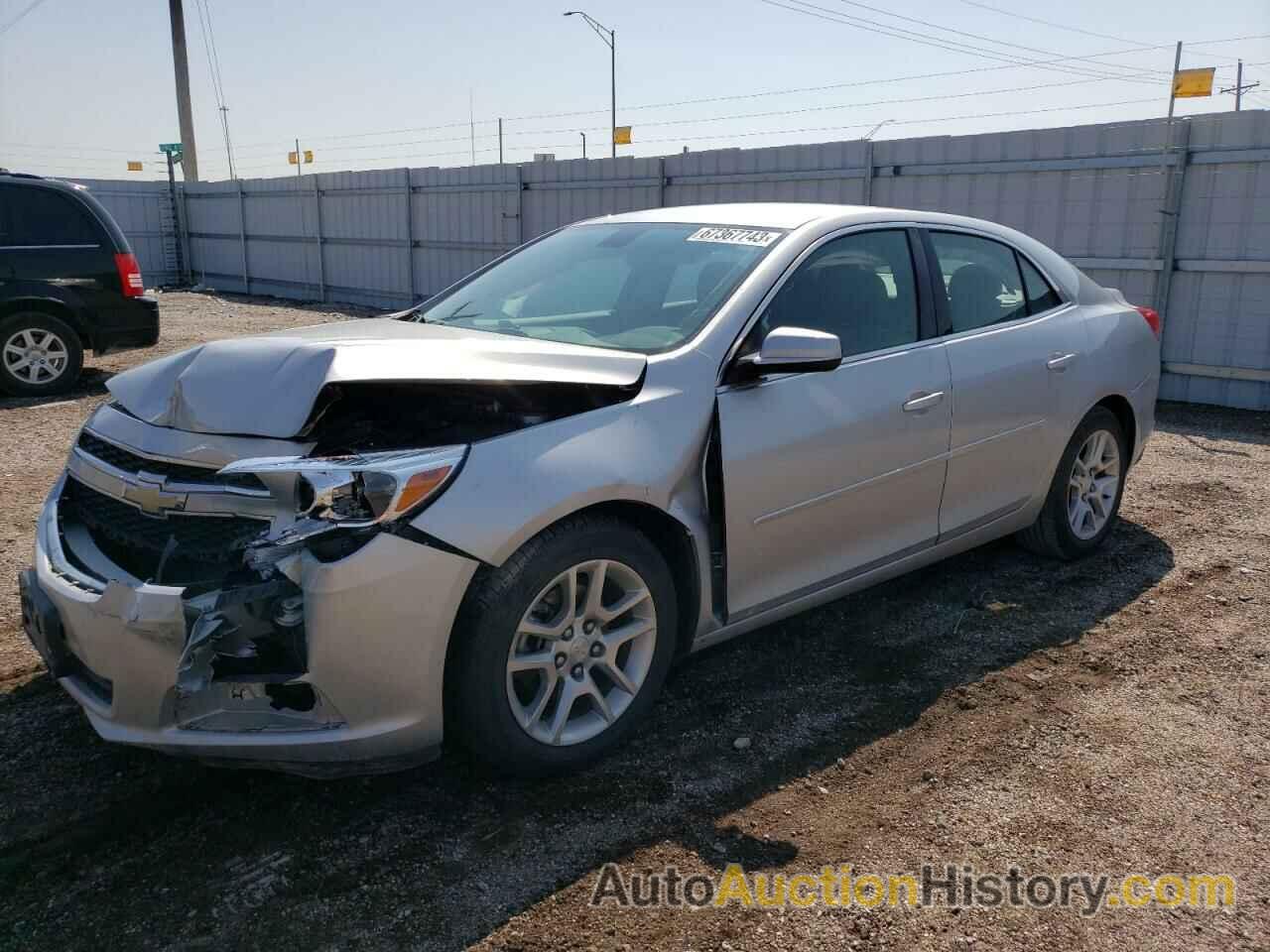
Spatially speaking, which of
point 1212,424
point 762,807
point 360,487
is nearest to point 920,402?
point 762,807

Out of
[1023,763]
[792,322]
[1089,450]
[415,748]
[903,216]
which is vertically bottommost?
[1023,763]

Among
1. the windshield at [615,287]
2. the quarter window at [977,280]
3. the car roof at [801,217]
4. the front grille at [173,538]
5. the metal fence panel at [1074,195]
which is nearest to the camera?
the front grille at [173,538]

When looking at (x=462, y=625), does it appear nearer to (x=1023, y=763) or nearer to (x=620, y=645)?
(x=620, y=645)

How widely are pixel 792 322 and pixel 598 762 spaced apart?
5.32 ft

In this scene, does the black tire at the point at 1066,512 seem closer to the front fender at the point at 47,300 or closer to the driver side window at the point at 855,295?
the driver side window at the point at 855,295

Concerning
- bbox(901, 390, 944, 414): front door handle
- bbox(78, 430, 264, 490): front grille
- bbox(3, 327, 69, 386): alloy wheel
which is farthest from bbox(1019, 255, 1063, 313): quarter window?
bbox(3, 327, 69, 386): alloy wheel

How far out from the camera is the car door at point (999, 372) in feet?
13.9

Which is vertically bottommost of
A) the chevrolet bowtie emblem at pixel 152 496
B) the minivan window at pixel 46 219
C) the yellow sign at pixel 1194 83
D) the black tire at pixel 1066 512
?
the black tire at pixel 1066 512

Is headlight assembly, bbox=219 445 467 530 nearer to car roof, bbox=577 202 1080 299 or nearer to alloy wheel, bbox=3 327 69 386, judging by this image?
car roof, bbox=577 202 1080 299

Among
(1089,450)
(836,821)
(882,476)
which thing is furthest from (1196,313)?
(836,821)

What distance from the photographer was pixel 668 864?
278 centimetres

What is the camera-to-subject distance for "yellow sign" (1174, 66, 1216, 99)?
9969 millimetres

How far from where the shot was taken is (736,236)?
3.92m

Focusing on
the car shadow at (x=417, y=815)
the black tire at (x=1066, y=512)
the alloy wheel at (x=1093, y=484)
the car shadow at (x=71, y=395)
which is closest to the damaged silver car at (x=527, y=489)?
the car shadow at (x=417, y=815)
